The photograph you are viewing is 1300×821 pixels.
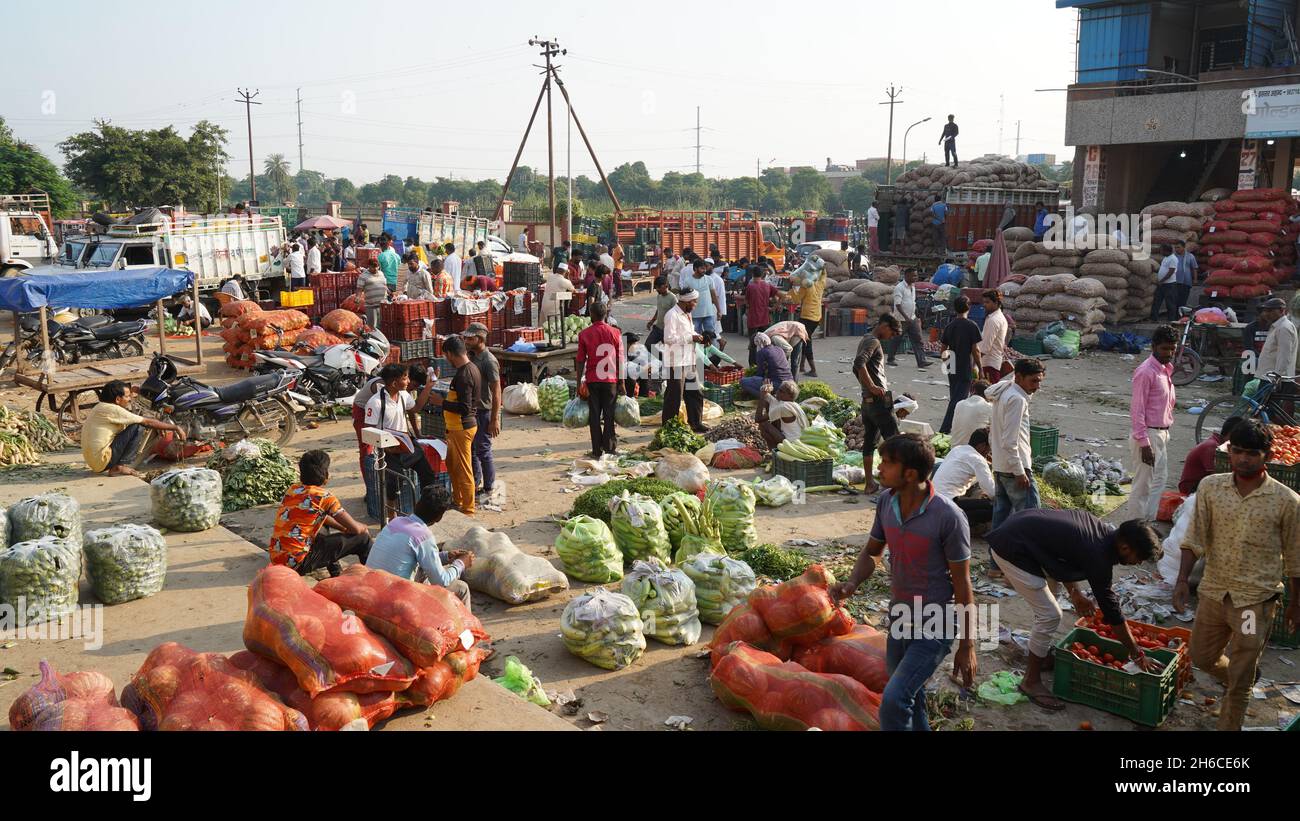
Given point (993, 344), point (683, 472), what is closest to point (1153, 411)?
point (993, 344)

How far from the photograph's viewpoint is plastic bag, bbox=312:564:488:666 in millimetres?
4684

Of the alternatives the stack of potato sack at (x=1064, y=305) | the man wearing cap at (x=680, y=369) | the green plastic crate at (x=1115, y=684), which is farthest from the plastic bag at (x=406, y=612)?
the stack of potato sack at (x=1064, y=305)

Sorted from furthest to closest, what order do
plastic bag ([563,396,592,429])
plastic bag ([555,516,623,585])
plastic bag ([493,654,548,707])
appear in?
plastic bag ([563,396,592,429])
plastic bag ([555,516,623,585])
plastic bag ([493,654,548,707])

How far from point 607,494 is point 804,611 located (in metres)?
3.14

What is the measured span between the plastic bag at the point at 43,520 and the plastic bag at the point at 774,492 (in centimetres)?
546

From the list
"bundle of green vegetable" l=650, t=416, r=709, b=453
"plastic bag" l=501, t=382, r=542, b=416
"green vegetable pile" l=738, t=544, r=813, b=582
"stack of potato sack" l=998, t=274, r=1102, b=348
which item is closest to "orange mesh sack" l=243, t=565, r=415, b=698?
"green vegetable pile" l=738, t=544, r=813, b=582

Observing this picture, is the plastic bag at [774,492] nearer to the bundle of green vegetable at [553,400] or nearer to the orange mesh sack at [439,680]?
the bundle of green vegetable at [553,400]

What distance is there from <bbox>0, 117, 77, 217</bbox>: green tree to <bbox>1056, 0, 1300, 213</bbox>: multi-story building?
129ft

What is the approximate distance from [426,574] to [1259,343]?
43.0ft

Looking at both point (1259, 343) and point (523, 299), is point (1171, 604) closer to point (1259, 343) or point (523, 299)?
point (1259, 343)

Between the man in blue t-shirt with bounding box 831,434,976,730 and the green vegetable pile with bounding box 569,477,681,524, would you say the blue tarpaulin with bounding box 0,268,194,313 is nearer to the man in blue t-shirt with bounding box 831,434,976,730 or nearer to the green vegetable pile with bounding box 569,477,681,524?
the green vegetable pile with bounding box 569,477,681,524

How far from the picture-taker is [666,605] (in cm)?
616

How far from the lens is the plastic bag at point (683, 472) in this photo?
360 inches
